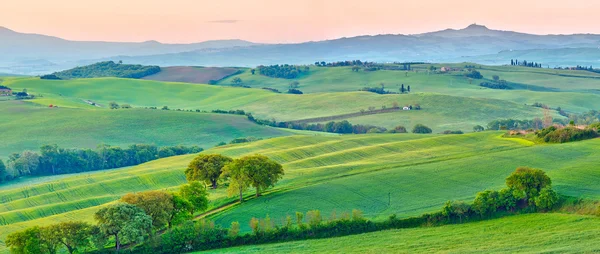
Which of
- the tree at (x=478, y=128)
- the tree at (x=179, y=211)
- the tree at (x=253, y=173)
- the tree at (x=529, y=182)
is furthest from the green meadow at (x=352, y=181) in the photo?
the tree at (x=478, y=128)

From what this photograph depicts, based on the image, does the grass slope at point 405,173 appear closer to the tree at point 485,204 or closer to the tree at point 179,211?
the tree at point 179,211

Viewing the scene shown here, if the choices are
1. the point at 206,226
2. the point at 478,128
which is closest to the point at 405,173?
the point at 206,226

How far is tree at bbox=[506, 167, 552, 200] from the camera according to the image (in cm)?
6456

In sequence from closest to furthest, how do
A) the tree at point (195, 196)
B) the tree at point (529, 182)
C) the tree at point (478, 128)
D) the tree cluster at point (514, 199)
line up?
the tree cluster at point (514, 199)
the tree at point (529, 182)
the tree at point (195, 196)
the tree at point (478, 128)

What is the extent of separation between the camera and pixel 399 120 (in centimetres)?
16362

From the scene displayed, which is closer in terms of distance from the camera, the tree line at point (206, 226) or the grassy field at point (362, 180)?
the tree line at point (206, 226)

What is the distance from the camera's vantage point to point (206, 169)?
3233 inches

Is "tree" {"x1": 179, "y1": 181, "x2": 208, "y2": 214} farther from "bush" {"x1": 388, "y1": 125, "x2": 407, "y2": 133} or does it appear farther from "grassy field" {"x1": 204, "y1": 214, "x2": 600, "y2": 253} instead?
"bush" {"x1": 388, "y1": 125, "x2": 407, "y2": 133}

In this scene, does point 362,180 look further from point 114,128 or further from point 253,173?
point 114,128

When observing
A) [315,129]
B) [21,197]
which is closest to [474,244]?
[21,197]

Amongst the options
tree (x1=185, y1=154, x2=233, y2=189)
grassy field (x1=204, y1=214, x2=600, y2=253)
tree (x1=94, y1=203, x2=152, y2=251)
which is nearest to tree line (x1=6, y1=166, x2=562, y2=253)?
tree (x1=94, y1=203, x2=152, y2=251)

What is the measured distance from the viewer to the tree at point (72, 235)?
2334 inches

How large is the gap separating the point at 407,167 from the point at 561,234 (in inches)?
1243

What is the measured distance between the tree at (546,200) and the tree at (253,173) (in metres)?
27.6
